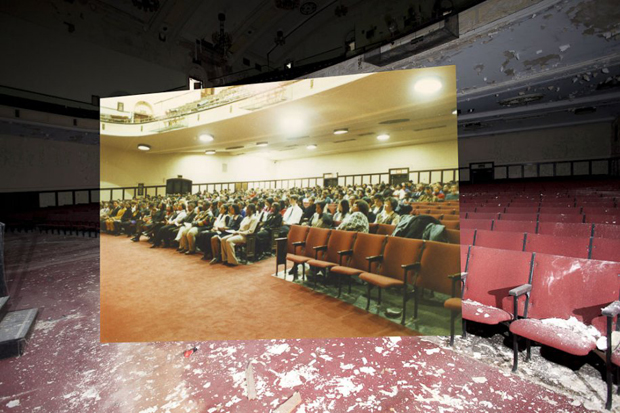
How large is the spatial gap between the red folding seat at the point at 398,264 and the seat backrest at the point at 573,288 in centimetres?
124

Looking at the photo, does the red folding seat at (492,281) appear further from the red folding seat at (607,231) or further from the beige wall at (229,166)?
the red folding seat at (607,231)

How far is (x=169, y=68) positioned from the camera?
9406mm

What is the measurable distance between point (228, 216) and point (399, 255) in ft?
3.31

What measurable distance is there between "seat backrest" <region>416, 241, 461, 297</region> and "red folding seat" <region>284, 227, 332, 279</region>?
1.71ft

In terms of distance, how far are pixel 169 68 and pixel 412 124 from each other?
391 inches

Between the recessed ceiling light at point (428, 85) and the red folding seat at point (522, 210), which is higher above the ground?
the recessed ceiling light at point (428, 85)

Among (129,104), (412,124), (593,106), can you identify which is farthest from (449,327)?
(593,106)

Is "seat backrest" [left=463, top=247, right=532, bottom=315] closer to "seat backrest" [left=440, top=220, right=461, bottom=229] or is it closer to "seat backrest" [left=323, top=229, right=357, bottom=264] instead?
"seat backrest" [left=440, top=220, right=461, bottom=229]

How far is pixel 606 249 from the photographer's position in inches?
101

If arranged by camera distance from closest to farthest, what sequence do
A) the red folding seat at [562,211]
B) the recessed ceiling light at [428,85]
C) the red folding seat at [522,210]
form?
the recessed ceiling light at [428,85]
the red folding seat at [562,211]
the red folding seat at [522,210]

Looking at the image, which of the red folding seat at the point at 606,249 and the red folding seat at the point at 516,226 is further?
the red folding seat at the point at 516,226

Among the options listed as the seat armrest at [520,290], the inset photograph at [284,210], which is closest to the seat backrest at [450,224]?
the inset photograph at [284,210]

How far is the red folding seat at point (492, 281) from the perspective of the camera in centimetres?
219

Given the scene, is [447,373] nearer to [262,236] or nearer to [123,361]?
[262,236]
